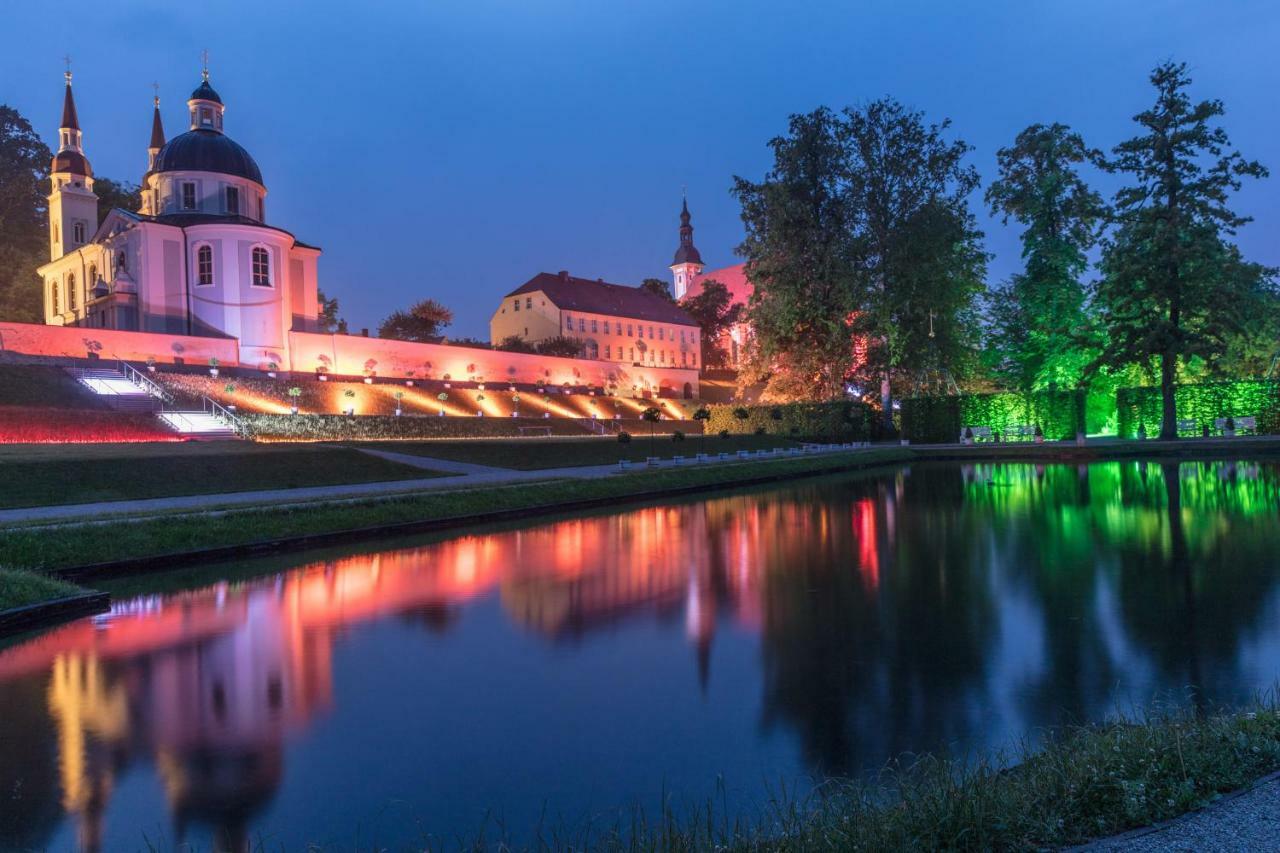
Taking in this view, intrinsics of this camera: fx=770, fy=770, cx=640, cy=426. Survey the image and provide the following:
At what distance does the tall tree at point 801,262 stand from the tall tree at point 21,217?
4857cm

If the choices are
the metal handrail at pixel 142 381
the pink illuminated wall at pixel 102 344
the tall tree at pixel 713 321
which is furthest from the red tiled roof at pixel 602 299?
the metal handrail at pixel 142 381

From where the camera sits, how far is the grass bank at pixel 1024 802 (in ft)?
9.96

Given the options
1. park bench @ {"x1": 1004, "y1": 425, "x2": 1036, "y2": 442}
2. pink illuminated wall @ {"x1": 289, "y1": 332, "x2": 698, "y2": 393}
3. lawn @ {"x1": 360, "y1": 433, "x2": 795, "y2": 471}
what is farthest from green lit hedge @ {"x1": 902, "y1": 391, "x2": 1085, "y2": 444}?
pink illuminated wall @ {"x1": 289, "y1": 332, "x2": 698, "y2": 393}

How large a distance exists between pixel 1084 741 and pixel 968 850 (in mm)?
1686

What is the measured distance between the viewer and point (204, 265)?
41.9 m

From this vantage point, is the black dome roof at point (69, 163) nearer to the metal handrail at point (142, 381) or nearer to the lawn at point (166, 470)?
the metal handrail at point (142, 381)

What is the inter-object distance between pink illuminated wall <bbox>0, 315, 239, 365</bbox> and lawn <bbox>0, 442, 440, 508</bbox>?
16.4 metres

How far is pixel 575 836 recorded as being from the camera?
3.76 m

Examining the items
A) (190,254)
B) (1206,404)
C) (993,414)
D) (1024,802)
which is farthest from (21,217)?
(1206,404)

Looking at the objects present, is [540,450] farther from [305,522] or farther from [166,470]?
[305,522]

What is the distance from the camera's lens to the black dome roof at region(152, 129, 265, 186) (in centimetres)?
4466

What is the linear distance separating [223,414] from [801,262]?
27.9m

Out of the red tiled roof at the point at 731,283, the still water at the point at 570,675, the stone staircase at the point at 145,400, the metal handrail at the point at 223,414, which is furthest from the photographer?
the red tiled roof at the point at 731,283

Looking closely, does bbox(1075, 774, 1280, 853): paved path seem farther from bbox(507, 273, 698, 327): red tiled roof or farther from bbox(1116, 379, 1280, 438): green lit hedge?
bbox(507, 273, 698, 327): red tiled roof
